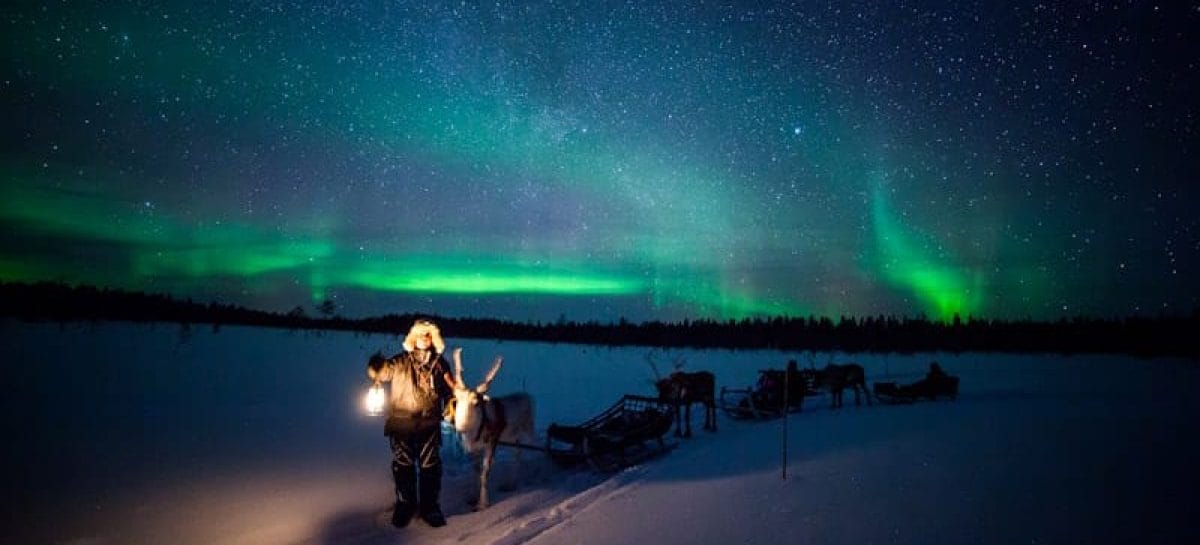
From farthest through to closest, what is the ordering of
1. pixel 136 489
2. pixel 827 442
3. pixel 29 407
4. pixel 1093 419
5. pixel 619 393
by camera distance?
1. pixel 619 393
2. pixel 29 407
3. pixel 1093 419
4. pixel 827 442
5. pixel 136 489

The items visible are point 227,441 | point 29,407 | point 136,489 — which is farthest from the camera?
point 29,407

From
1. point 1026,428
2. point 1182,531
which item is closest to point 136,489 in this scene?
point 1182,531

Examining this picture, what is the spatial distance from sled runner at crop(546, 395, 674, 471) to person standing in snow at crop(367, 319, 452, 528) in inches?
131

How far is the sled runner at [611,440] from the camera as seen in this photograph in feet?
36.8

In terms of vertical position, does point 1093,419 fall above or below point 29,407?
above

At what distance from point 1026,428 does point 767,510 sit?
791 centimetres

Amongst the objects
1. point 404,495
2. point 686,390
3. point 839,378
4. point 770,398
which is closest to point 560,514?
point 404,495

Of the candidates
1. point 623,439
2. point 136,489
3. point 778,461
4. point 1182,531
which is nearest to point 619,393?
point 623,439

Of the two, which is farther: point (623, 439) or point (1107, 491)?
point (623, 439)

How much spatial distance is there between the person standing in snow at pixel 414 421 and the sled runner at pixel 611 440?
3329 millimetres

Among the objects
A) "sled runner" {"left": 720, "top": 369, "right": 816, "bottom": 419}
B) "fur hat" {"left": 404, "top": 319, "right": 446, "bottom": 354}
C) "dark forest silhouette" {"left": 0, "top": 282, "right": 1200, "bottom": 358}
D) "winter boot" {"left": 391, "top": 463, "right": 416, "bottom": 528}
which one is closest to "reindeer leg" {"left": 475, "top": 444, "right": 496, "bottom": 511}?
"winter boot" {"left": 391, "top": 463, "right": 416, "bottom": 528}

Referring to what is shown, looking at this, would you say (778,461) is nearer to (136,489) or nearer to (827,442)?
(827,442)

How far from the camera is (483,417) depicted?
876cm

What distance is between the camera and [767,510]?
671 cm
